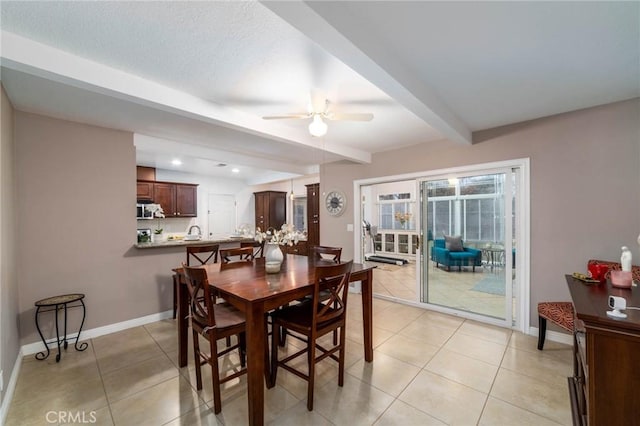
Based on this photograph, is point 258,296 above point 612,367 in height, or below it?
above

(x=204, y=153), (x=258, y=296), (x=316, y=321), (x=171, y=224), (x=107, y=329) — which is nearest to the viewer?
(x=258, y=296)

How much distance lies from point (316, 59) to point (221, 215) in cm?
615

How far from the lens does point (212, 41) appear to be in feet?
5.16

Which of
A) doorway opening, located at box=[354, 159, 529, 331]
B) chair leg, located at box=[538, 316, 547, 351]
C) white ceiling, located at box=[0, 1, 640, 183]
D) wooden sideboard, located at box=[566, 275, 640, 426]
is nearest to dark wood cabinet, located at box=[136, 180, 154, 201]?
white ceiling, located at box=[0, 1, 640, 183]

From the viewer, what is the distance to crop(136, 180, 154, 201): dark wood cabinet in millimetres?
5168

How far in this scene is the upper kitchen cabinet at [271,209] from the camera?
7.12 metres

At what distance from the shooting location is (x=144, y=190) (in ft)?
17.2

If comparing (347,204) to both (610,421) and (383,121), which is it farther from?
(610,421)

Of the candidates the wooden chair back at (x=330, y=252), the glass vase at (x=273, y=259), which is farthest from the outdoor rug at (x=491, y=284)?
the glass vase at (x=273, y=259)

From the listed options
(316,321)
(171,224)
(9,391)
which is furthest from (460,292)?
(171,224)

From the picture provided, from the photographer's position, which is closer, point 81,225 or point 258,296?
point 258,296

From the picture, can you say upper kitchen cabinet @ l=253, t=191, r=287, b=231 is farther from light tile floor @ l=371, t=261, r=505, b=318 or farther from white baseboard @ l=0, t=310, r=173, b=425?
white baseboard @ l=0, t=310, r=173, b=425

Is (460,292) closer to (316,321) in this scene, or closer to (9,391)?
(316,321)

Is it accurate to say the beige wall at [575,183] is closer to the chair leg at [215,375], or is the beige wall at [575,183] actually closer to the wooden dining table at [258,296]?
the wooden dining table at [258,296]
